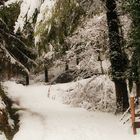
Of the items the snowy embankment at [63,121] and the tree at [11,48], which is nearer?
the snowy embankment at [63,121]

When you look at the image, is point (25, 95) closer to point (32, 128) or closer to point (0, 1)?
point (0, 1)

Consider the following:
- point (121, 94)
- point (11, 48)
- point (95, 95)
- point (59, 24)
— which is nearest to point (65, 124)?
point (121, 94)

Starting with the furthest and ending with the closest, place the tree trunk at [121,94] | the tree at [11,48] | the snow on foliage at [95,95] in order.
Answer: the snow on foliage at [95,95], the tree at [11,48], the tree trunk at [121,94]

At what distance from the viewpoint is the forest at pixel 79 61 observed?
15688mm

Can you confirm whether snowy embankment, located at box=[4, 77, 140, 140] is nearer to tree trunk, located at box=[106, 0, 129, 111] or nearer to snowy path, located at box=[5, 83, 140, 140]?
snowy path, located at box=[5, 83, 140, 140]

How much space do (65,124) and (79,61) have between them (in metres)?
4.32

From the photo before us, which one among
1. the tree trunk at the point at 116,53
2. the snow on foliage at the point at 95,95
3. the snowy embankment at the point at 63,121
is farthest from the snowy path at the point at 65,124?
the tree trunk at the point at 116,53

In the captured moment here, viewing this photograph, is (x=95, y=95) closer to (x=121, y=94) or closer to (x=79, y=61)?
(x=79, y=61)

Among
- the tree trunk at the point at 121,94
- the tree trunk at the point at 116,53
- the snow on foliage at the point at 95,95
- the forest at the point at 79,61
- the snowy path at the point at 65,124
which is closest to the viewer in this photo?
the snowy path at the point at 65,124

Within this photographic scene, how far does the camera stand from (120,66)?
18594 mm

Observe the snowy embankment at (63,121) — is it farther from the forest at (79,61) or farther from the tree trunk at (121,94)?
the tree trunk at (121,94)

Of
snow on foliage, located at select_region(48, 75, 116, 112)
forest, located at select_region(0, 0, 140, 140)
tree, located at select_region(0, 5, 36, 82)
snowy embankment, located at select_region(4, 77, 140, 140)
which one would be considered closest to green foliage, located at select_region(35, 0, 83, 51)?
forest, located at select_region(0, 0, 140, 140)

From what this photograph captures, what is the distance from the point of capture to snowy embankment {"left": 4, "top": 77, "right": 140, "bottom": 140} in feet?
51.2

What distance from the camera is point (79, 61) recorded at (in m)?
20.8
